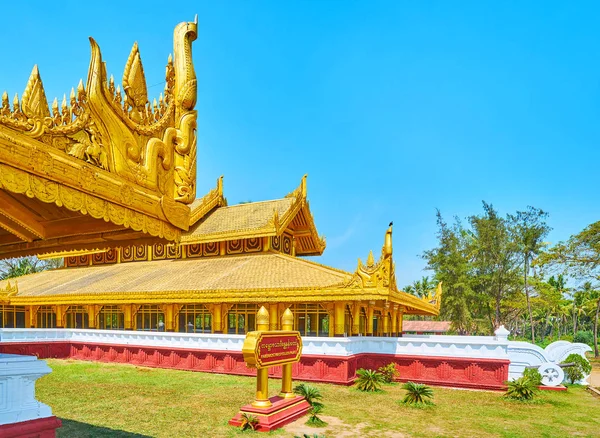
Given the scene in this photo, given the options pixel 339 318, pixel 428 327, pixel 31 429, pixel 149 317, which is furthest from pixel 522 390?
pixel 428 327

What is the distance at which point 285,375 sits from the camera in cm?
1013

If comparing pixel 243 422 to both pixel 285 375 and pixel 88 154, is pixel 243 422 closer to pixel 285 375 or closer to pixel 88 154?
pixel 285 375

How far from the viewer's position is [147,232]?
4.91m

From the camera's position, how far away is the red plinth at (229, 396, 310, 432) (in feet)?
28.5

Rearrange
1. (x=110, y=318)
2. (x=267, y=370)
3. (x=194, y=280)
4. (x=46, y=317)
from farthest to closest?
(x=46, y=317) < (x=110, y=318) < (x=194, y=280) < (x=267, y=370)

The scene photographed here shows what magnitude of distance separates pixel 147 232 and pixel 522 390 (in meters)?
11.7

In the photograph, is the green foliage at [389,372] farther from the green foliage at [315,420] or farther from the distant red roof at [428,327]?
the distant red roof at [428,327]

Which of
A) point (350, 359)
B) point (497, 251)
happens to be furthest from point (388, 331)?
point (497, 251)

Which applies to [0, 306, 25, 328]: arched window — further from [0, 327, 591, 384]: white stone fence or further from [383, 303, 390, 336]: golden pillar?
[383, 303, 390, 336]: golden pillar

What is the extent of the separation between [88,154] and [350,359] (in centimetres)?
1177

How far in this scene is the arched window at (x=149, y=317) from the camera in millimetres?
19797

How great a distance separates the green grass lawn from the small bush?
0.37 m

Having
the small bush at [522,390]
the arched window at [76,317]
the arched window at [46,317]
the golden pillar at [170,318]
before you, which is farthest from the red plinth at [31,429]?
the arched window at [46,317]

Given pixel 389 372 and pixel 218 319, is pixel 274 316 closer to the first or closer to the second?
pixel 218 319
